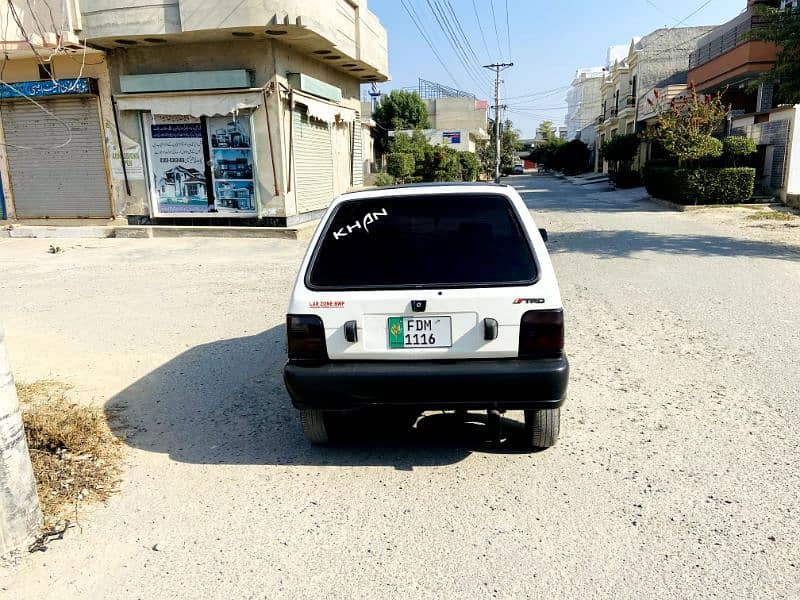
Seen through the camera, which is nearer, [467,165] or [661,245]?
[661,245]

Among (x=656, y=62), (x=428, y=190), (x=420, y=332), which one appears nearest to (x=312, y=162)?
(x=428, y=190)

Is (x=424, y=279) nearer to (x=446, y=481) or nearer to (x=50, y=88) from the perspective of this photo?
(x=446, y=481)

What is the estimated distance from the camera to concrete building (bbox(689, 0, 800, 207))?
18750 millimetres

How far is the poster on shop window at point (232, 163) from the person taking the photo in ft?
49.3

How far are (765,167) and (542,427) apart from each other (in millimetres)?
21252

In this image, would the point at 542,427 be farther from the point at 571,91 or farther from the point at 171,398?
the point at 571,91

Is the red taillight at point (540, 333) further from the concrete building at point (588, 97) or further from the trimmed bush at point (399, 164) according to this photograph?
the concrete building at point (588, 97)

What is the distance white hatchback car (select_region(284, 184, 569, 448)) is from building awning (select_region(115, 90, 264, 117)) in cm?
1200

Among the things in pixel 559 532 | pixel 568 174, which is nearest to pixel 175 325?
pixel 559 532

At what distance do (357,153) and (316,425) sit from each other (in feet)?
64.3

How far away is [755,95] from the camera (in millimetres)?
29938

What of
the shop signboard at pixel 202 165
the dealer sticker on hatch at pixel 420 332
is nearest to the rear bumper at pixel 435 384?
the dealer sticker on hatch at pixel 420 332

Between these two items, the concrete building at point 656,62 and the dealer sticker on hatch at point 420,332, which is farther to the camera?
the concrete building at point 656,62

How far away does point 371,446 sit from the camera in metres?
4.05
